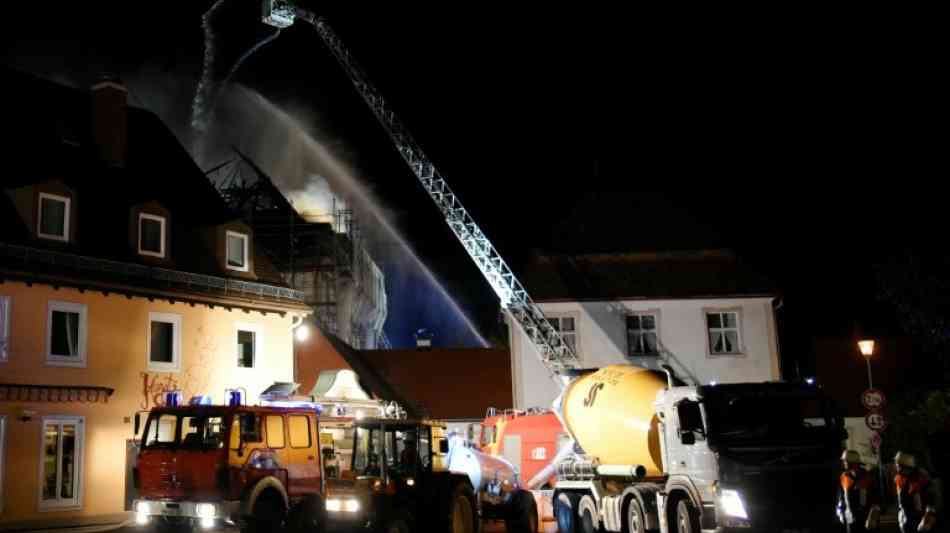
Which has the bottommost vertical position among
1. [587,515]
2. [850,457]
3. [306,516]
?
[587,515]

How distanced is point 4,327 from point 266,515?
9.18m

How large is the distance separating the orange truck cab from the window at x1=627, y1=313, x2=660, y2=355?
20539 mm

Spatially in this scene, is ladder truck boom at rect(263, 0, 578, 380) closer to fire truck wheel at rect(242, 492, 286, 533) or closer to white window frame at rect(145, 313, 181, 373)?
white window frame at rect(145, 313, 181, 373)

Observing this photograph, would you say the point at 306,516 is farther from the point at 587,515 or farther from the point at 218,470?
the point at 587,515

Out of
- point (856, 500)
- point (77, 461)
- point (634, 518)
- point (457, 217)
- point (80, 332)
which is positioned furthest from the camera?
point (457, 217)

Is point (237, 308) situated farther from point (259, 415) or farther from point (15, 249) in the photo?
point (259, 415)

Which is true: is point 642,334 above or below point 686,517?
above

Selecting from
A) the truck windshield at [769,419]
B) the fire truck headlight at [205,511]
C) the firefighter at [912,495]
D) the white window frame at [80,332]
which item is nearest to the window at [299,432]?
the fire truck headlight at [205,511]

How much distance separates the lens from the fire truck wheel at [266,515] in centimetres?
1594

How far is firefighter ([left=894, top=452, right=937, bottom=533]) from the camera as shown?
50.3 ft

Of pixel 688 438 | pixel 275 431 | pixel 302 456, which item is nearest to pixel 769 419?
pixel 688 438

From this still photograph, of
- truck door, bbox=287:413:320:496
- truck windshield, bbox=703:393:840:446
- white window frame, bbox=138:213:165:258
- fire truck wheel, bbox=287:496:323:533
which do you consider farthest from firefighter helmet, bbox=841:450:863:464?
white window frame, bbox=138:213:165:258

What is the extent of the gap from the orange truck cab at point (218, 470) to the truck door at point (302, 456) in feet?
0.11

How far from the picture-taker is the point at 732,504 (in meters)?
14.2
